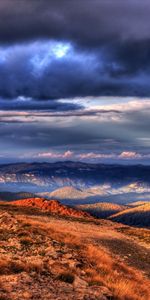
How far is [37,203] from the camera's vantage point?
152125 millimetres

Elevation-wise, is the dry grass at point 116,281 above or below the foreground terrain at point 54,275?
below

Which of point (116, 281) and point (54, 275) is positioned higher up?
point (54, 275)

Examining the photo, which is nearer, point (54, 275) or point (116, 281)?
point (54, 275)

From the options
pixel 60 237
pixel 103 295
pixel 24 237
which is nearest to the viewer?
pixel 103 295

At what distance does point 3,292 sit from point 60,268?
22.1 ft

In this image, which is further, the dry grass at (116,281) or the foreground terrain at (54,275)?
the dry grass at (116,281)

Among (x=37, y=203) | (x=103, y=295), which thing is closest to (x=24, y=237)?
(x=103, y=295)

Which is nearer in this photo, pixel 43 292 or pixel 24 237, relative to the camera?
pixel 43 292

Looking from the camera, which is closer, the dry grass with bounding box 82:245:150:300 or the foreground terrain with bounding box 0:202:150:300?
the foreground terrain with bounding box 0:202:150:300

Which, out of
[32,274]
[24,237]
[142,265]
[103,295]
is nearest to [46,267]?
[32,274]

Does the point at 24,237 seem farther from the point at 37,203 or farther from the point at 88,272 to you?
the point at 37,203

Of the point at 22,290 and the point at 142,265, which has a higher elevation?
the point at 22,290

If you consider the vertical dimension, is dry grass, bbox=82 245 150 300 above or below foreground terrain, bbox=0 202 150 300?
below

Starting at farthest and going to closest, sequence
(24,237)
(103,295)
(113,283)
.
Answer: (24,237)
(113,283)
(103,295)
